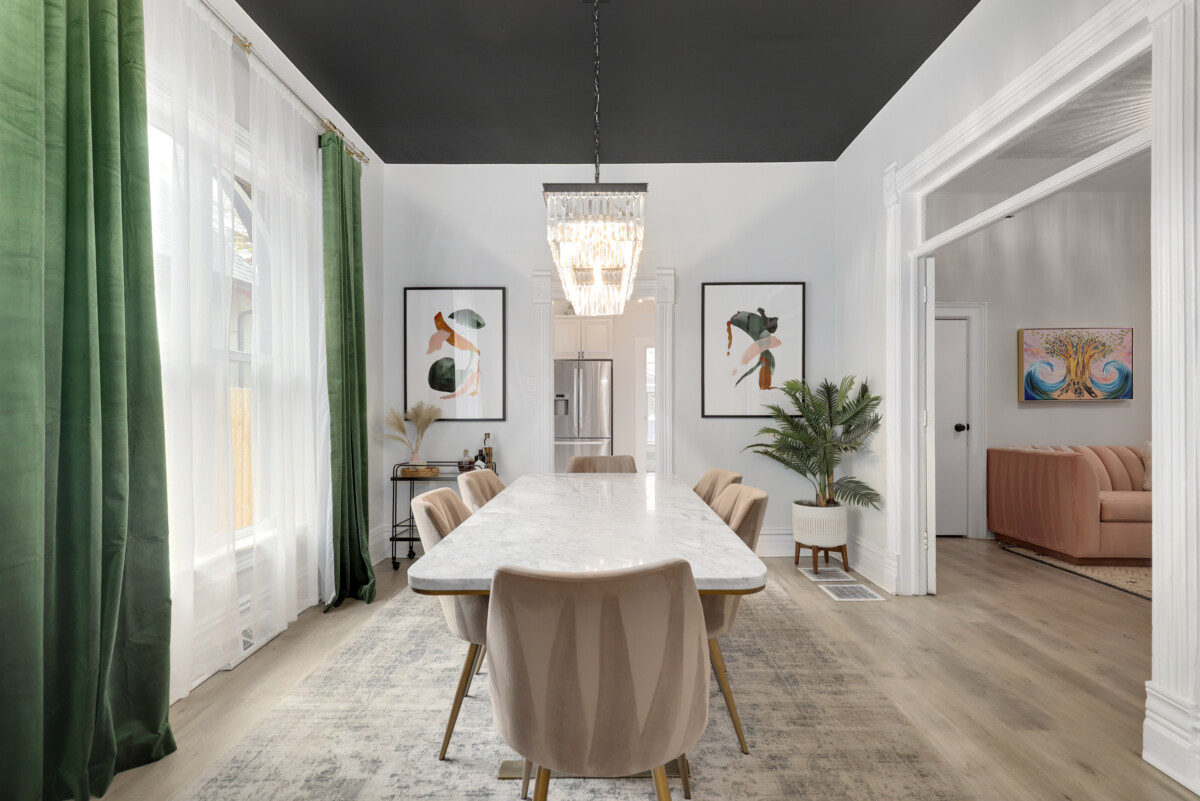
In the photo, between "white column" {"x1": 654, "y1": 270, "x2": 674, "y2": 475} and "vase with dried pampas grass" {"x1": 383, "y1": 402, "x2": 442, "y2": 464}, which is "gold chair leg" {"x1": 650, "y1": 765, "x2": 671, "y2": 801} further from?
"vase with dried pampas grass" {"x1": 383, "y1": 402, "x2": 442, "y2": 464}

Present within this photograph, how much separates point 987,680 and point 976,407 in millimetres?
3308

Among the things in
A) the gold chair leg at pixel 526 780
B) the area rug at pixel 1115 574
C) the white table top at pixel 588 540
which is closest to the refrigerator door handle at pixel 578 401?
the area rug at pixel 1115 574

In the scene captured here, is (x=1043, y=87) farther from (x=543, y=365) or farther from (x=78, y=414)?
(x=78, y=414)

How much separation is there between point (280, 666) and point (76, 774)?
954mm

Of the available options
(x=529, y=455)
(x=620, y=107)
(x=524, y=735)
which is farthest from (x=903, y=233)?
(x=524, y=735)

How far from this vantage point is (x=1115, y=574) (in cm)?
394

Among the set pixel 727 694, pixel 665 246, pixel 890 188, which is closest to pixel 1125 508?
pixel 890 188

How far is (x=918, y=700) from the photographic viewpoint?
2273mm

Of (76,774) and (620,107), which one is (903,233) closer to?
(620,107)

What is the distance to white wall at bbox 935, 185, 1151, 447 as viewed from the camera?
5105 millimetres

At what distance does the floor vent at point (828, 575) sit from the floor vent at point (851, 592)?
0.44 feet

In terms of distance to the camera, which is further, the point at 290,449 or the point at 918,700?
the point at 290,449

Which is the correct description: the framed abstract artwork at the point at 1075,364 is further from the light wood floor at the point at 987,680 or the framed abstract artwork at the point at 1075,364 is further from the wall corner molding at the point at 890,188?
the wall corner molding at the point at 890,188

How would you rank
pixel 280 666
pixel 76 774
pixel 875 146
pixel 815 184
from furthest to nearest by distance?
pixel 815 184
pixel 875 146
pixel 280 666
pixel 76 774
